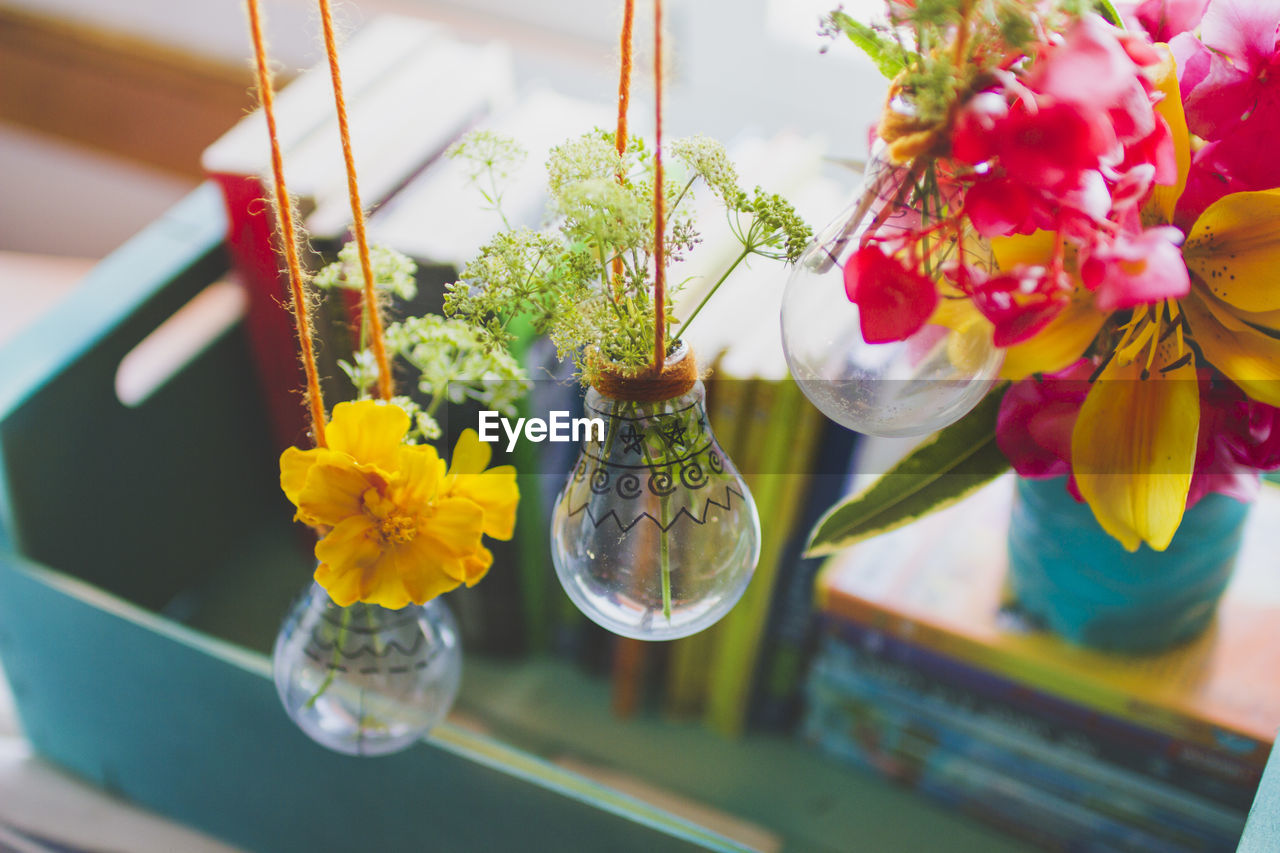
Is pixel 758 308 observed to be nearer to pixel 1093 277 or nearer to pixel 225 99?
pixel 1093 277

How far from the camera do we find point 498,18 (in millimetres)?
1362

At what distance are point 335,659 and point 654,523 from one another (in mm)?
234

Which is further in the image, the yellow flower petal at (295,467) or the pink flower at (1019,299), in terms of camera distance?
the yellow flower petal at (295,467)

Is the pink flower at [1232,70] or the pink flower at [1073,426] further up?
the pink flower at [1232,70]

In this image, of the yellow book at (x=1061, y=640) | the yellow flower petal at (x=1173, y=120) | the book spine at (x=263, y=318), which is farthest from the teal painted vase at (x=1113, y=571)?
the book spine at (x=263, y=318)

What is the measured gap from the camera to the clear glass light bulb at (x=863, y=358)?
445mm

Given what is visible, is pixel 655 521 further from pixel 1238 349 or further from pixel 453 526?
pixel 1238 349

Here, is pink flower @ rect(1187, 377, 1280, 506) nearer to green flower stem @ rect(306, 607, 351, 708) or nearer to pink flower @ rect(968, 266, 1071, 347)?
pink flower @ rect(968, 266, 1071, 347)

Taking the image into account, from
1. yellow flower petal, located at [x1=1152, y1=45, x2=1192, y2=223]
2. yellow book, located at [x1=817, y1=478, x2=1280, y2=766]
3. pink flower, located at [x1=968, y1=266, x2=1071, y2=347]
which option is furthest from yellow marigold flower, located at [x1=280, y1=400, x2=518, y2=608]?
yellow book, located at [x1=817, y1=478, x2=1280, y2=766]

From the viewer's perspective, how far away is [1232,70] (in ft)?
1.53

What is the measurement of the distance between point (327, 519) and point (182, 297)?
628 millimetres

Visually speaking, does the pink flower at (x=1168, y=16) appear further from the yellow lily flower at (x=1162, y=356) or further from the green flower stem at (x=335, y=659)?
the green flower stem at (x=335, y=659)

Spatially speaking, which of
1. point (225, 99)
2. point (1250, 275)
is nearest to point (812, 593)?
point (1250, 275)

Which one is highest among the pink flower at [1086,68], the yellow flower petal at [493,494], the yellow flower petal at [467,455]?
the pink flower at [1086,68]
